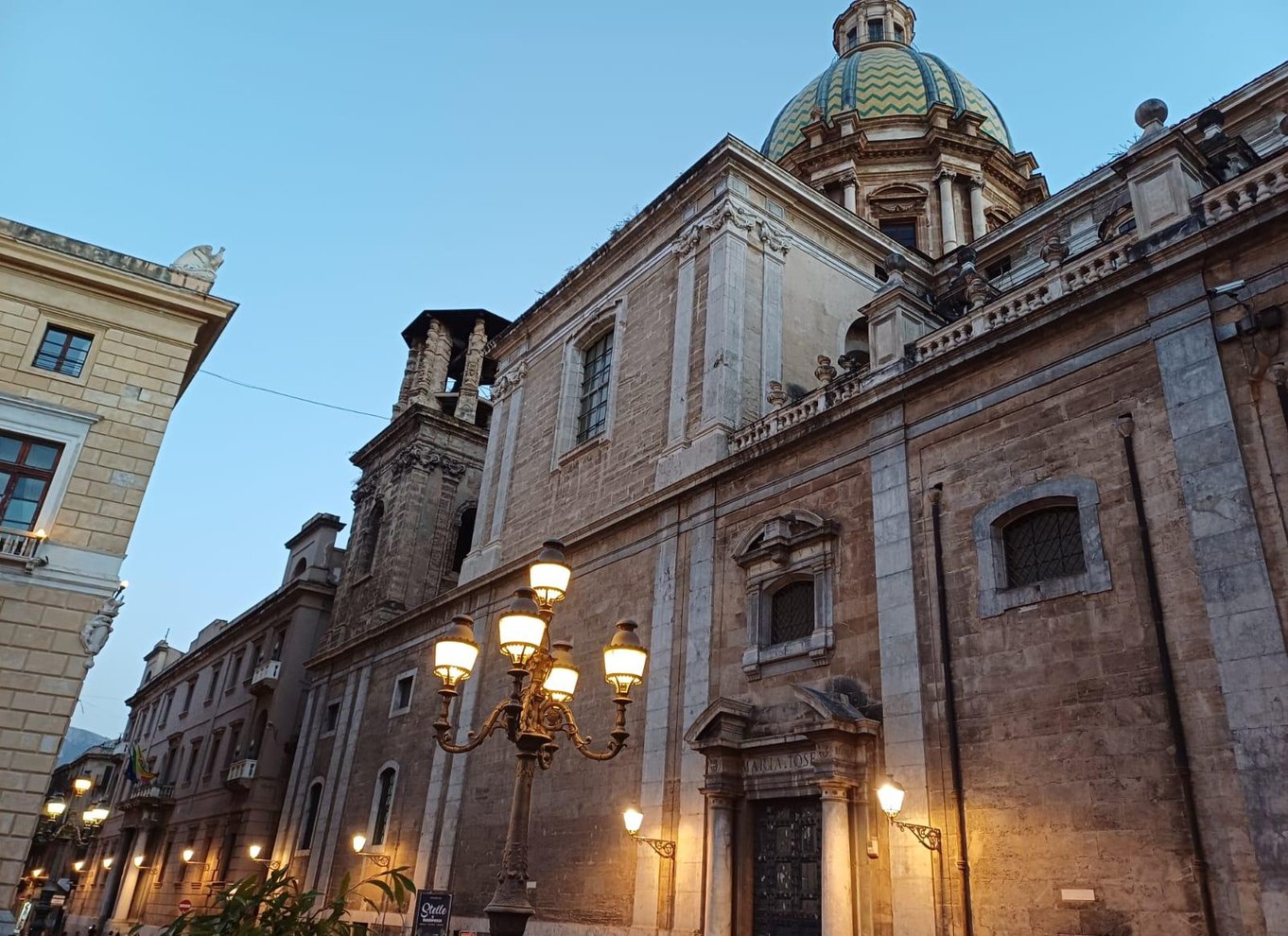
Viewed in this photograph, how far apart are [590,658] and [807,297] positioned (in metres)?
8.55

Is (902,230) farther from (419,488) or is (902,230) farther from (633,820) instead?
(633,820)

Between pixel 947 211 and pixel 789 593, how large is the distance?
785 inches

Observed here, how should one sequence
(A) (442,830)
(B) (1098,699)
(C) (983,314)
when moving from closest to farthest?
(B) (1098,699)
(C) (983,314)
(A) (442,830)

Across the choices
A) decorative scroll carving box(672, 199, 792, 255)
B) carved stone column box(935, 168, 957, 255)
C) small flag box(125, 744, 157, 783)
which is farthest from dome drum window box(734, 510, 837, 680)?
small flag box(125, 744, 157, 783)

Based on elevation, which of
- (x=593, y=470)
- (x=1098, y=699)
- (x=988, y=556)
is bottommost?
(x=1098, y=699)

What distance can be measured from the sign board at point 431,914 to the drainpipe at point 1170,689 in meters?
7.73

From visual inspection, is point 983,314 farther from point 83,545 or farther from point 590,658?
point 83,545

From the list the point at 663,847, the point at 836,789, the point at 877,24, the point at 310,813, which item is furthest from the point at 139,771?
the point at 877,24

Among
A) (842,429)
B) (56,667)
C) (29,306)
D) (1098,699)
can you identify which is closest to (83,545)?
(56,667)

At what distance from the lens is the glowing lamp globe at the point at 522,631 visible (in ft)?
27.4

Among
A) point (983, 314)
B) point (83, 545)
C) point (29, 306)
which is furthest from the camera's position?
point (29, 306)

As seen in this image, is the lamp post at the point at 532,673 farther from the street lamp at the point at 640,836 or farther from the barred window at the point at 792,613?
the street lamp at the point at 640,836

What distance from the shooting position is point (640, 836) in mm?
14359

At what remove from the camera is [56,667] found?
14.5 metres
